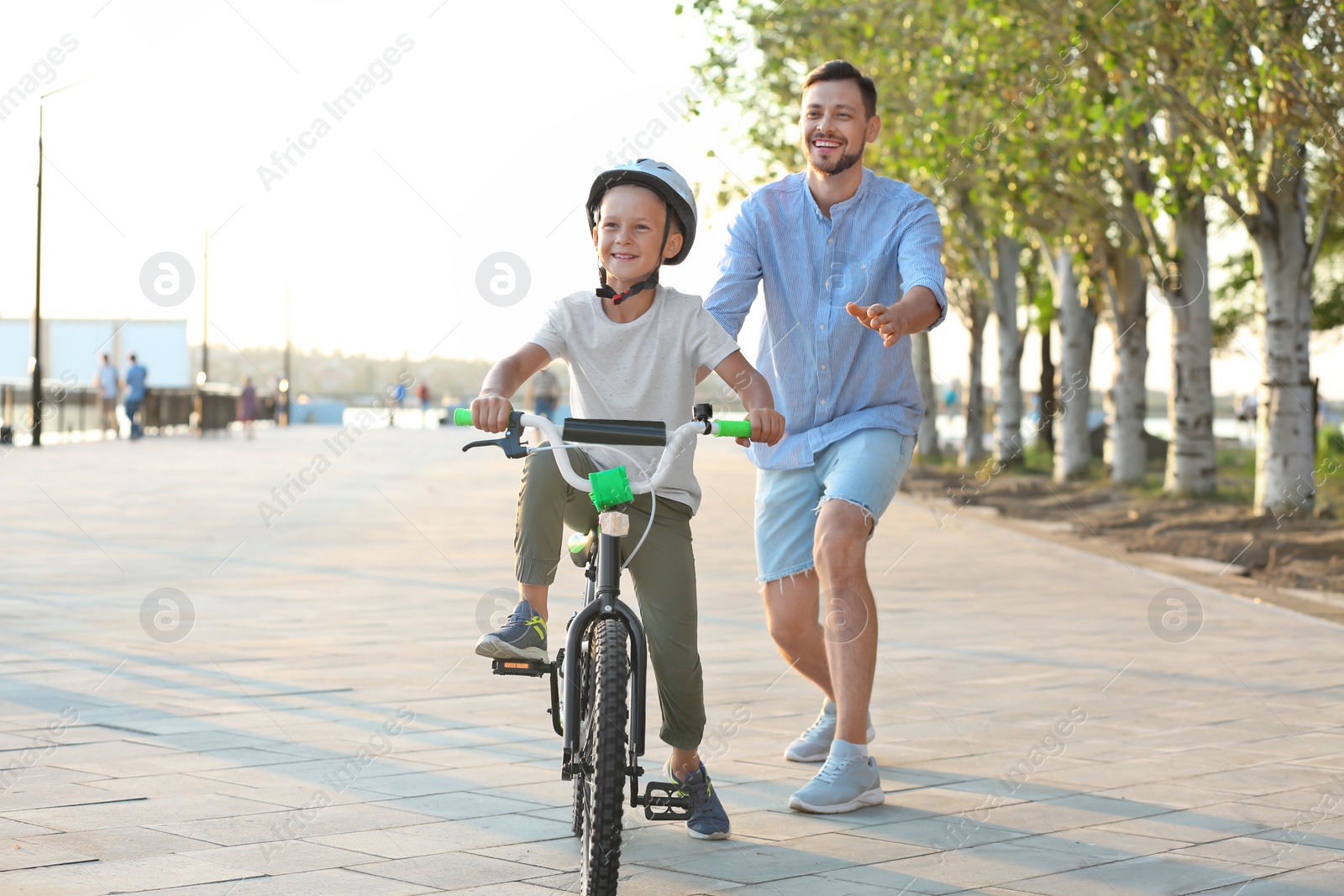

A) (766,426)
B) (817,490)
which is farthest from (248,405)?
(766,426)

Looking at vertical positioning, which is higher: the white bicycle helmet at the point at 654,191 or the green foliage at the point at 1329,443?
the white bicycle helmet at the point at 654,191

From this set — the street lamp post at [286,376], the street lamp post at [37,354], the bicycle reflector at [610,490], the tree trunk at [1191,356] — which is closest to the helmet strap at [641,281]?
the bicycle reflector at [610,490]

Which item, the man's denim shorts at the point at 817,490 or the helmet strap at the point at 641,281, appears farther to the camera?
the man's denim shorts at the point at 817,490

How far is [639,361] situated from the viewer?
441 centimetres

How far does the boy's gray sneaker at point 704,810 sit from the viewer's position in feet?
15.1

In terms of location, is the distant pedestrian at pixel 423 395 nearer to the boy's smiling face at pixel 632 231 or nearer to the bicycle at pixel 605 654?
the boy's smiling face at pixel 632 231

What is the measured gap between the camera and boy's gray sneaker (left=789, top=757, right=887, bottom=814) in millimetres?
4949

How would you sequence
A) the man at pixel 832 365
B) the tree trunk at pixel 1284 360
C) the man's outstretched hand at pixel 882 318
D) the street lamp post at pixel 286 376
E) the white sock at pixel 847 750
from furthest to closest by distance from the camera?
1. the street lamp post at pixel 286 376
2. the tree trunk at pixel 1284 360
3. the man at pixel 832 365
4. the white sock at pixel 847 750
5. the man's outstretched hand at pixel 882 318

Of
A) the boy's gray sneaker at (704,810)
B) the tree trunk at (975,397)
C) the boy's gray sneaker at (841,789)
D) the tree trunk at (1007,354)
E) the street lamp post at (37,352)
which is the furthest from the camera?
the street lamp post at (37,352)

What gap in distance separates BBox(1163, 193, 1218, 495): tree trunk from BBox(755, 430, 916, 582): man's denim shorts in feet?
48.2

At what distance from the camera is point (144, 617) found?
9078mm

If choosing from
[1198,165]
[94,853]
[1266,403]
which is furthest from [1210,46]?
[94,853]

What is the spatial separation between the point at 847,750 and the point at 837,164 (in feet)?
5.91

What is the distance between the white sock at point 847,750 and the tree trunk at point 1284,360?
11722 millimetres
